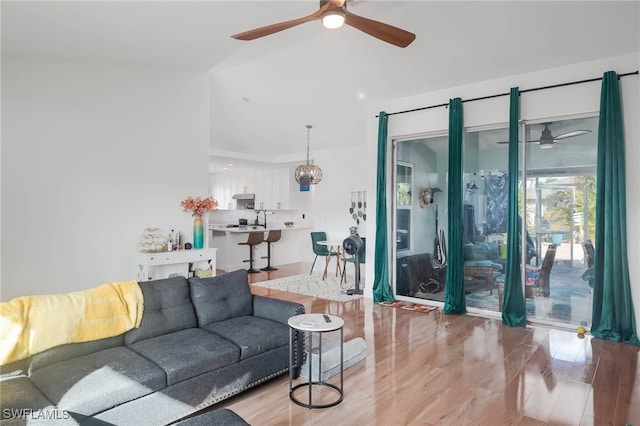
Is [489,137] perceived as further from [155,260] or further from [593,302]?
[155,260]

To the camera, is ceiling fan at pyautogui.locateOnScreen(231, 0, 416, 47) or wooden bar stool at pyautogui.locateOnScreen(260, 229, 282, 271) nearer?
ceiling fan at pyautogui.locateOnScreen(231, 0, 416, 47)

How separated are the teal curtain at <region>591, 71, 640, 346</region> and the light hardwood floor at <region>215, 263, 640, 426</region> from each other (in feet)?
0.92

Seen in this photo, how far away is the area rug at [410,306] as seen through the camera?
5.25 meters

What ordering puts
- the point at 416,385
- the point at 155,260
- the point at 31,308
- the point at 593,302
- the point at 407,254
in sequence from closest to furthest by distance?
1. the point at 31,308
2. the point at 416,385
3. the point at 593,302
4. the point at 155,260
5. the point at 407,254

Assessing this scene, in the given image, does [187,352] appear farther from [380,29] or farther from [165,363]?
[380,29]

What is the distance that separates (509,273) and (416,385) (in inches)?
89.8

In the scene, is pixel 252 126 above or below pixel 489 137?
above

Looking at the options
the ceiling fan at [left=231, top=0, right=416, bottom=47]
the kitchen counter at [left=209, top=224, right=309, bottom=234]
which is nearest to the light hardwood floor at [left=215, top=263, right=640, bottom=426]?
the ceiling fan at [left=231, top=0, right=416, bottom=47]

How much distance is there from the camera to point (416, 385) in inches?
119

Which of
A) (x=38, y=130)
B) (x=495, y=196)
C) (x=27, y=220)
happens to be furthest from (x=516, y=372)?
(x=38, y=130)

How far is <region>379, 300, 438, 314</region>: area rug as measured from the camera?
5246mm

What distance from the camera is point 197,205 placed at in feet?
16.4

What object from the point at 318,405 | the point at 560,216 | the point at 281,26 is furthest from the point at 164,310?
the point at 560,216

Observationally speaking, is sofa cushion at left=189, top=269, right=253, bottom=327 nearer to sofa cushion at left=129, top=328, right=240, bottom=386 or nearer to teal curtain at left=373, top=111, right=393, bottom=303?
sofa cushion at left=129, top=328, right=240, bottom=386
